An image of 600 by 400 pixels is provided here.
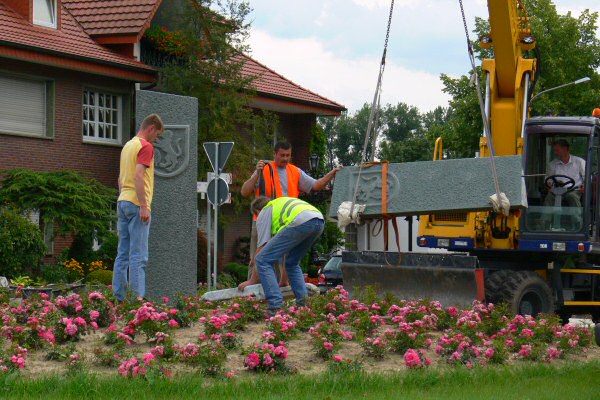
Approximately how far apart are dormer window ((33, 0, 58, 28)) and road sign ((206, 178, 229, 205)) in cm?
1024

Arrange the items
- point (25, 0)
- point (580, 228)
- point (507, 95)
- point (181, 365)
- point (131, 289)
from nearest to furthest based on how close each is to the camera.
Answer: point (181, 365) < point (131, 289) < point (580, 228) < point (507, 95) < point (25, 0)

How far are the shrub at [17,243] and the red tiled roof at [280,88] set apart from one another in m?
13.1

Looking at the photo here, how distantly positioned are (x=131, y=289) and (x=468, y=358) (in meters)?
3.46

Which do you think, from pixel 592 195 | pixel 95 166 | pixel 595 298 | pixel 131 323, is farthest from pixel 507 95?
pixel 95 166

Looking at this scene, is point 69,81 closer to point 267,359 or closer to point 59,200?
point 59,200

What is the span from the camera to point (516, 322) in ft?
37.1

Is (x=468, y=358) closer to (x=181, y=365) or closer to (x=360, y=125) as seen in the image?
(x=181, y=365)

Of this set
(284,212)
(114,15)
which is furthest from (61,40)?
(284,212)

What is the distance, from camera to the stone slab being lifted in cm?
1352

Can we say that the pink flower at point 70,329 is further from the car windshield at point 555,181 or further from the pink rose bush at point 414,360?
the car windshield at point 555,181

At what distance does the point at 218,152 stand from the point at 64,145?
366 inches

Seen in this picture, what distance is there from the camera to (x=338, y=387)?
8188 millimetres

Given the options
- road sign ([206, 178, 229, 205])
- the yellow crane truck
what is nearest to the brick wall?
road sign ([206, 178, 229, 205])

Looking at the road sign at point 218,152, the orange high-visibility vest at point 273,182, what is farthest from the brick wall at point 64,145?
the orange high-visibility vest at point 273,182
